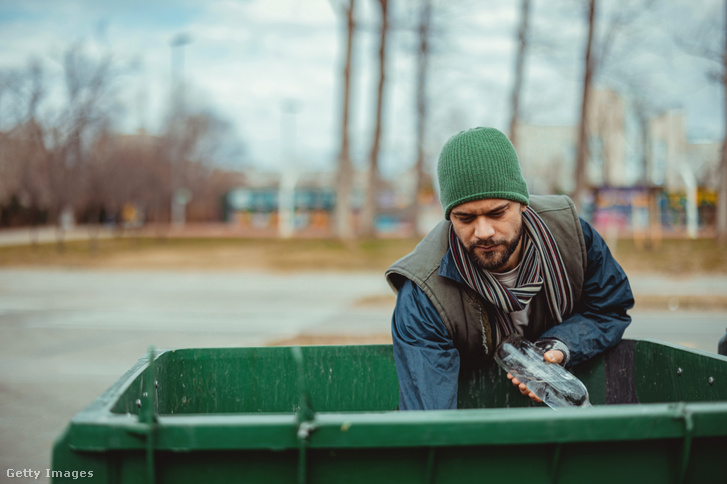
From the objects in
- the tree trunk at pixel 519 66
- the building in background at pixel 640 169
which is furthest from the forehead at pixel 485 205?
the building in background at pixel 640 169

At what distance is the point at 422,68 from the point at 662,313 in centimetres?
1645

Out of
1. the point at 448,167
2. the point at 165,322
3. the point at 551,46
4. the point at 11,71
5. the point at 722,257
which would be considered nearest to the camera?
the point at 448,167

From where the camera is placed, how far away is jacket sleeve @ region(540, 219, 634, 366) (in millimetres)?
2398

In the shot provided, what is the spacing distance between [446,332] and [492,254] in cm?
33

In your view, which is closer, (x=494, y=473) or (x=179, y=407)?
(x=494, y=473)

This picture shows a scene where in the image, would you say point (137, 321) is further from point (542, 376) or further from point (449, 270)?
point (542, 376)

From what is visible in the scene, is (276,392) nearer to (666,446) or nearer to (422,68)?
(666,446)

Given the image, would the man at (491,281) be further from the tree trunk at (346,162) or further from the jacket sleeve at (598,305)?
the tree trunk at (346,162)

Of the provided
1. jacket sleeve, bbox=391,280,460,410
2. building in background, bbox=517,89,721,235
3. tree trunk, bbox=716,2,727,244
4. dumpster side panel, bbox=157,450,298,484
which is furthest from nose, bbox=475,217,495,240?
tree trunk, bbox=716,2,727,244

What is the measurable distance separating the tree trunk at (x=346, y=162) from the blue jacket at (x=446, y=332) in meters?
17.3

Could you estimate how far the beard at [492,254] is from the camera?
219cm

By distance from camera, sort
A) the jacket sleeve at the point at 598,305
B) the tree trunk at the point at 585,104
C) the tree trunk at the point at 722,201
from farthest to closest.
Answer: the tree trunk at the point at 722,201
the tree trunk at the point at 585,104
the jacket sleeve at the point at 598,305

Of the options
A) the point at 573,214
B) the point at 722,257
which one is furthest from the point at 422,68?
the point at 573,214

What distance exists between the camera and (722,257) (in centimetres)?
1530
